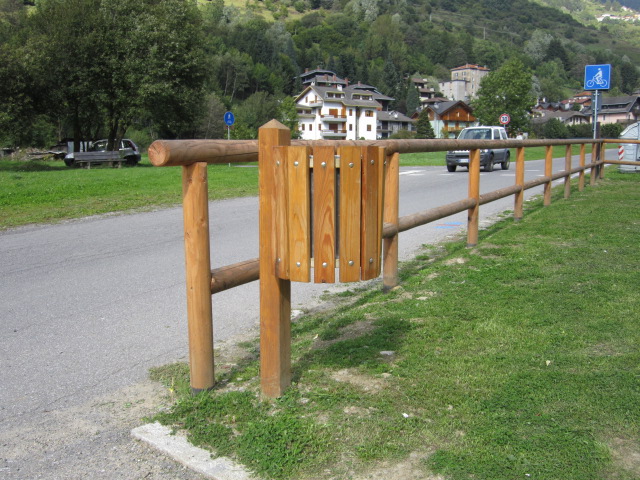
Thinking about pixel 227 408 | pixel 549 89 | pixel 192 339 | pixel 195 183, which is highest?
pixel 549 89

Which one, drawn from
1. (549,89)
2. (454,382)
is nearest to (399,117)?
(549,89)

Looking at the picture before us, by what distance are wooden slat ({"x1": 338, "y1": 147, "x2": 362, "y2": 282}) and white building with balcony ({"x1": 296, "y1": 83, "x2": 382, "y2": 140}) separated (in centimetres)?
11061

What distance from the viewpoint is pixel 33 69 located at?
108 feet

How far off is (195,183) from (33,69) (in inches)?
1326

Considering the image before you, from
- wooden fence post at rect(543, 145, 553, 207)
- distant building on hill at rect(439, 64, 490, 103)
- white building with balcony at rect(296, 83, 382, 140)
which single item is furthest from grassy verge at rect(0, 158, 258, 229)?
distant building on hill at rect(439, 64, 490, 103)

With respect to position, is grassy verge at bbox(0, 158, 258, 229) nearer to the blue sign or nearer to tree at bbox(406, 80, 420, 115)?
the blue sign

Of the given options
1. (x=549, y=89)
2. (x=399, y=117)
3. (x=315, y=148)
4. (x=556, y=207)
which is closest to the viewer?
(x=315, y=148)

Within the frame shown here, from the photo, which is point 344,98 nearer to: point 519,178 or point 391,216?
point 519,178

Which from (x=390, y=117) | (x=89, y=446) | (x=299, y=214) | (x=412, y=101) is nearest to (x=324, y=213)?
(x=299, y=214)

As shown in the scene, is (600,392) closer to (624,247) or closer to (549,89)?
(624,247)

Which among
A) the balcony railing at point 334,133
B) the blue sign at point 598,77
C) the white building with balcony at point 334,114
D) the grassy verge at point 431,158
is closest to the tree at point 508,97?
the white building with balcony at point 334,114

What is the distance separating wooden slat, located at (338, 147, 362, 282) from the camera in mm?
3115

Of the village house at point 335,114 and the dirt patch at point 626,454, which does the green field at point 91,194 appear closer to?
the dirt patch at point 626,454

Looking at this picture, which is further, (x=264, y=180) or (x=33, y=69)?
(x=33, y=69)
